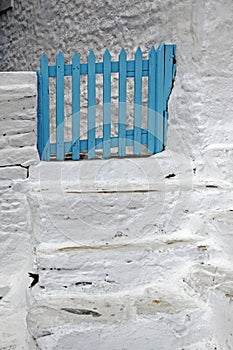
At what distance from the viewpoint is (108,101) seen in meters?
3.79

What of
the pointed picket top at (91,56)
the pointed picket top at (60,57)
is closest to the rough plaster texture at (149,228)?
the pointed picket top at (60,57)

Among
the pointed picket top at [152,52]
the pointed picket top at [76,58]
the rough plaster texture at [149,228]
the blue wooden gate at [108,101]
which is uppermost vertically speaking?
the pointed picket top at [152,52]

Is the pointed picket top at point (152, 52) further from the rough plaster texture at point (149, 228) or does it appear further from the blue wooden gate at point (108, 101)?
the rough plaster texture at point (149, 228)

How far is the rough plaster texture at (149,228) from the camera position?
2.92 meters

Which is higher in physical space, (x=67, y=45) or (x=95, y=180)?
(x=67, y=45)

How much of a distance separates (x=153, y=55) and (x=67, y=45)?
5.88 ft

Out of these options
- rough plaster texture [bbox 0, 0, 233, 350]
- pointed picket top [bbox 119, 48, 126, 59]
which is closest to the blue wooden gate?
pointed picket top [bbox 119, 48, 126, 59]

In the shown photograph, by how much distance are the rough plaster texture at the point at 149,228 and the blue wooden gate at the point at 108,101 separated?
4.3 inches

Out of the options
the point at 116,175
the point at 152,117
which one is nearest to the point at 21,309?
the point at 116,175

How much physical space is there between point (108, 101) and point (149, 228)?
1.02 meters

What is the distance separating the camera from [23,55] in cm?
640

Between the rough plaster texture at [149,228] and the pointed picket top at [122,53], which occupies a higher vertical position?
the pointed picket top at [122,53]

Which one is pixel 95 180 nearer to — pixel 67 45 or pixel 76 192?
pixel 76 192

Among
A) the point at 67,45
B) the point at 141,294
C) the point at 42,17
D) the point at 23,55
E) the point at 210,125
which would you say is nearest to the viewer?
the point at 141,294
